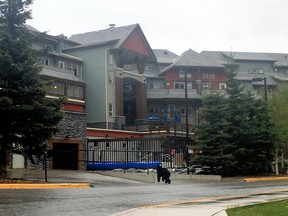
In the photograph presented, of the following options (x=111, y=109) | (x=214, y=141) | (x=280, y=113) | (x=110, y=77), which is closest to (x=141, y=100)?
(x=111, y=109)

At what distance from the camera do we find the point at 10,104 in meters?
21.9

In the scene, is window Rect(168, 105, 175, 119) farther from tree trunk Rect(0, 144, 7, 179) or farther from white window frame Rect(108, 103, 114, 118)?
tree trunk Rect(0, 144, 7, 179)

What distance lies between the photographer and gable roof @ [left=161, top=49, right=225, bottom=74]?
253 feet

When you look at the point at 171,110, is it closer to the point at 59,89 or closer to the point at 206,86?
the point at 206,86

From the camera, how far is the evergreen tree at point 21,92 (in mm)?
22438

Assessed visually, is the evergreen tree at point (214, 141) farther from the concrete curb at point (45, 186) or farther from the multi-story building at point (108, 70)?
the multi-story building at point (108, 70)

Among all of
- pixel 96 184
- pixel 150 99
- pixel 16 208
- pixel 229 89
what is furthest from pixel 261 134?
pixel 150 99

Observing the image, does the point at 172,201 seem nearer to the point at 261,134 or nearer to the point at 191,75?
the point at 261,134

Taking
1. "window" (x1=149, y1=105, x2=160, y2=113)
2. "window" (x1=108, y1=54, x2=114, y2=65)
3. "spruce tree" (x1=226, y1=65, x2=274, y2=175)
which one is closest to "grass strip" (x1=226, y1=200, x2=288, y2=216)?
"spruce tree" (x1=226, y1=65, x2=274, y2=175)

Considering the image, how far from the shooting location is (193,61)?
77.9m

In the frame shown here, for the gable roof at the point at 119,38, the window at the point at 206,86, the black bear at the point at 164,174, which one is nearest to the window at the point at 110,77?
the gable roof at the point at 119,38

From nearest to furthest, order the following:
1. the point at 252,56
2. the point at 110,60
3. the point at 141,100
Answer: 1. the point at 110,60
2. the point at 141,100
3. the point at 252,56

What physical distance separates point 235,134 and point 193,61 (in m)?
43.0

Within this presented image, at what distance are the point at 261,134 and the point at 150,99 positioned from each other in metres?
34.8
